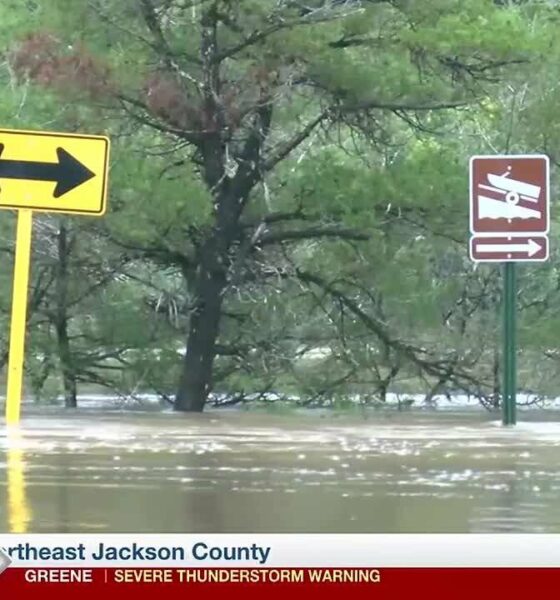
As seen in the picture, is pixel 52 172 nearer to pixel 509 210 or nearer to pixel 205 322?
pixel 509 210

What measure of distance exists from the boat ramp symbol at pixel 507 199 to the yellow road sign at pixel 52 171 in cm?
110

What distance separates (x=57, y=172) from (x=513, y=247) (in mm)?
1365

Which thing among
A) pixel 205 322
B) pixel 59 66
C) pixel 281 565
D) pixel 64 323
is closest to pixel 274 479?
pixel 281 565

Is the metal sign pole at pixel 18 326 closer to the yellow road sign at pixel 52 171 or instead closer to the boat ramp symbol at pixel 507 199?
the yellow road sign at pixel 52 171

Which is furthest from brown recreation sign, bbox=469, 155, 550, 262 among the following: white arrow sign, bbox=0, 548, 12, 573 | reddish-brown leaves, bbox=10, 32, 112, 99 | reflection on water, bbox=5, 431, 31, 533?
reddish-brown leaves, bbox=10, 32, 112, 99

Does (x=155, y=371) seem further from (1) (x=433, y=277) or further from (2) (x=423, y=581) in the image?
(2) (x=423, y=581)

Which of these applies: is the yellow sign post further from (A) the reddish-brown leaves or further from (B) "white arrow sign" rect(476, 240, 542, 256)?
(A) the reddish-brown leaves

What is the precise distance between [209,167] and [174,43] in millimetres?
665

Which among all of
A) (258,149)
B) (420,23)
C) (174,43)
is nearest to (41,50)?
(174,43)

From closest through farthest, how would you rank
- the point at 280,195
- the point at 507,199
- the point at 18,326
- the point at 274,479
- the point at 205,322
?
the point at 274,479, the point at 18,326, the point at 507,199, the point at 205,322, the point at 280,195

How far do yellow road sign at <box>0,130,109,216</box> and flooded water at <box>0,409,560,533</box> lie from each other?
584mm

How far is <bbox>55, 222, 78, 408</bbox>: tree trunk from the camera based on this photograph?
817 cm

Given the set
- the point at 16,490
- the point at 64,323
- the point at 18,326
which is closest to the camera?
the point at 16,490

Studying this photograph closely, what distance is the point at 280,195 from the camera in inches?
334
